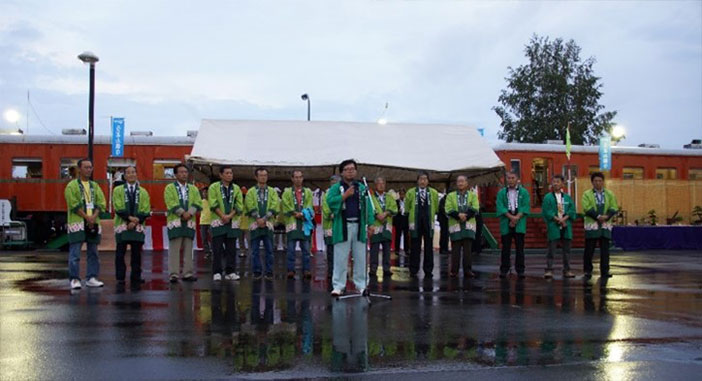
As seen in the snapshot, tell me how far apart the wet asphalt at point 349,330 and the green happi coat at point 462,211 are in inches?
45.2

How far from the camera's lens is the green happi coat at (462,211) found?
1391 centimetres

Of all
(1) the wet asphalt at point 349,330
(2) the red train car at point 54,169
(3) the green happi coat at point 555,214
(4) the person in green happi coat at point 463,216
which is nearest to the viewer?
(1) the wet asphalt at point 349,330

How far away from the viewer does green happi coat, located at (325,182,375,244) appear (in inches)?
419

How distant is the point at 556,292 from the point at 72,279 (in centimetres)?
763

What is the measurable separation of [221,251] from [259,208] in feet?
3.42

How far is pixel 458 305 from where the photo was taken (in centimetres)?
1002

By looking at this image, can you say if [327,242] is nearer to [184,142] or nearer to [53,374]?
[53,374]

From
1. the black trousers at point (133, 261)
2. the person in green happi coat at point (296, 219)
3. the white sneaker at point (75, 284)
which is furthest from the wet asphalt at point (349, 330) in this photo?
the person in green happi coat at point (296, 219)

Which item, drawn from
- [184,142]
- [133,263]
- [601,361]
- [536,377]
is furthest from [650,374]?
[184,142]

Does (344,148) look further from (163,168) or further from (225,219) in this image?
(163,168)

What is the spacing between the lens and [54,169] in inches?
1008

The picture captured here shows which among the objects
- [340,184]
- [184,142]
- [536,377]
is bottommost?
[536,377]

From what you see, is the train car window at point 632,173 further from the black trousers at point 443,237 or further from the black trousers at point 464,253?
the black trousers at point 464,253

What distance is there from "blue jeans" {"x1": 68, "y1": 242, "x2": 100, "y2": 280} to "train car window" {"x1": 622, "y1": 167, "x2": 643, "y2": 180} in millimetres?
23674
